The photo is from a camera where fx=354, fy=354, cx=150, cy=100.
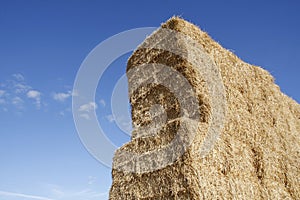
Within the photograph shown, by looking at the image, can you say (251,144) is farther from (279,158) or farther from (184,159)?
(184,159)

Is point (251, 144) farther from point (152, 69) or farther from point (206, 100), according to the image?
point (152, 69)

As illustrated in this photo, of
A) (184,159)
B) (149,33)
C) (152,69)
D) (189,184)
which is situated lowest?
(189,184)

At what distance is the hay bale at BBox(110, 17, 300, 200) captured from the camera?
217 inches

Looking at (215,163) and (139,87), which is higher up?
(139,87)

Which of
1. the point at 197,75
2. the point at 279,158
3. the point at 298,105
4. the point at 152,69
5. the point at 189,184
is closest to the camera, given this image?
the point at 189,184

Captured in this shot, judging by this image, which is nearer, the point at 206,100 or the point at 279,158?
the point at 206,100

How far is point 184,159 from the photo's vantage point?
5371 millimetres

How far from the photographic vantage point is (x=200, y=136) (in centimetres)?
563

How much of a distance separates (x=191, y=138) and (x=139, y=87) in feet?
6.40

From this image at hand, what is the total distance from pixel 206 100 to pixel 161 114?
0.87 meters

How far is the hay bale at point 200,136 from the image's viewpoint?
5.52 metres

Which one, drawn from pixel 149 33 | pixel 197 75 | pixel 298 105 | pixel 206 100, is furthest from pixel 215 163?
pixel 298 105

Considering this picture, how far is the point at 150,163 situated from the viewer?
5.86 metres

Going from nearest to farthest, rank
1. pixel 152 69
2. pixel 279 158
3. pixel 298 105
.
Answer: pixel 152 69 → pixel 279 158 → pixel 298 105
